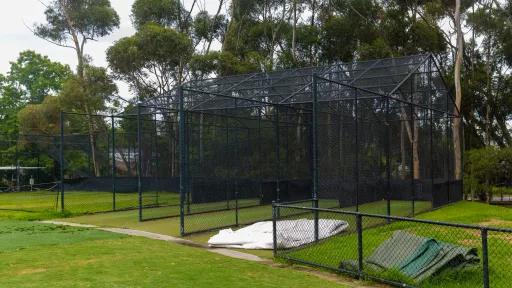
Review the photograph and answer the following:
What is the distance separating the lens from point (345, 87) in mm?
16266

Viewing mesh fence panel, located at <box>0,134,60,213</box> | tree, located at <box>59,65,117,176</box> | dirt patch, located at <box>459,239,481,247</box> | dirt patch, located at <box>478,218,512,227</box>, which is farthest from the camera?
tree, located at <box>59,65,117,176</box>

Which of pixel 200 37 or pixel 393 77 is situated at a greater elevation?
pixel 200 37

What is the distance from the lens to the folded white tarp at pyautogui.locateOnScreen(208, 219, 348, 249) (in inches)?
385

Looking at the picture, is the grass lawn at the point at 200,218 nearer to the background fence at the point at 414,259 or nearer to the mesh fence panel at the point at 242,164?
the mesh fence panel at the point at 242,164

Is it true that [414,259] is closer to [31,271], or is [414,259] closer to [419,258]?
[419,258]

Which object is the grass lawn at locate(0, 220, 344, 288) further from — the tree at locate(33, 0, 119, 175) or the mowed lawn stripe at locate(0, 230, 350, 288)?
the tree at locate(33, 0, 119, 175)

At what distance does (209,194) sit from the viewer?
1454 cm

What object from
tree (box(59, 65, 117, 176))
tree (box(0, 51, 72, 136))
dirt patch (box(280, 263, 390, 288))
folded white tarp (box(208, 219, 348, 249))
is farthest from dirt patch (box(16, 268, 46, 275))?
tree (box(0, 51, 72, 136))

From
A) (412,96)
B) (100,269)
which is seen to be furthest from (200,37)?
(100,269)

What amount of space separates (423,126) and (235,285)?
12168mm

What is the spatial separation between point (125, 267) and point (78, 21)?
99.8 ft

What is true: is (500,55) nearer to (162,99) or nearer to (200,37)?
(200,37)

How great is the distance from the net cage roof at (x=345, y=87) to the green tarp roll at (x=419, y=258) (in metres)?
8.75

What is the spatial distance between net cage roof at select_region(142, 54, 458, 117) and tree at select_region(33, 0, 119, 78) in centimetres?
1720
